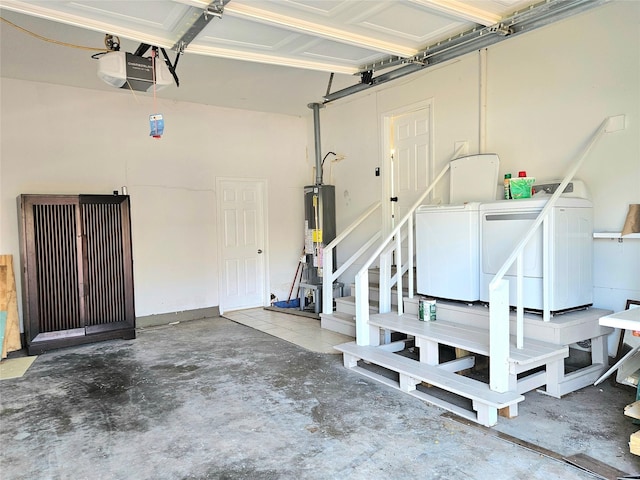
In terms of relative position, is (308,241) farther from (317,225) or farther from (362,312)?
(362,312)

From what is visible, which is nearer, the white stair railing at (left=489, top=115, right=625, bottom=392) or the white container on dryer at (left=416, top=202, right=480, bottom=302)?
the white stair railing at (left=489, top=115, right=625, bottom=392)

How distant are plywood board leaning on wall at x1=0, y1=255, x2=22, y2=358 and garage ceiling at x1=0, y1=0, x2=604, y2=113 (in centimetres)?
271

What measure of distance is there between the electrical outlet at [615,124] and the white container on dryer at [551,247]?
2.16 ft

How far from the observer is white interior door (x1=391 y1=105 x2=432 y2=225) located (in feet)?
17.6

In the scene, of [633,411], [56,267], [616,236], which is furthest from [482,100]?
[56,267]

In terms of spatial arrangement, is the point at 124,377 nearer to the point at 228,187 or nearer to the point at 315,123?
the point at 228,187

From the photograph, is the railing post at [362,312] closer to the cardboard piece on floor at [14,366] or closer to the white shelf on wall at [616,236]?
the white shelf on wall at [616,236]

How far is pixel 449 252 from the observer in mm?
4023

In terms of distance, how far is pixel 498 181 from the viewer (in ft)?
14.8

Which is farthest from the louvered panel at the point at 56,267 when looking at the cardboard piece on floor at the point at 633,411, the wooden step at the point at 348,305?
the cardboard piece on floor at the point at 633,411

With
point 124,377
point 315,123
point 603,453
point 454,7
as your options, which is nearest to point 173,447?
point 124,377

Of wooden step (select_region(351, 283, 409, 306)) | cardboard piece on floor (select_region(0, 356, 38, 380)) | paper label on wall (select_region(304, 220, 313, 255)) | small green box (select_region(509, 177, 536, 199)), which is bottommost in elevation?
cardboard piece on floor (select_region(0, 356, 38, 380))

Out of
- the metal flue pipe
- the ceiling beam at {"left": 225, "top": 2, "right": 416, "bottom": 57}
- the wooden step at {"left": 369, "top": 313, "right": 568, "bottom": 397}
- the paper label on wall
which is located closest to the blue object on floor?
the paper label on wall

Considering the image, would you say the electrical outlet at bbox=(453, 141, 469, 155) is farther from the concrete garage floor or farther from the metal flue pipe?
the concrete garage floor
